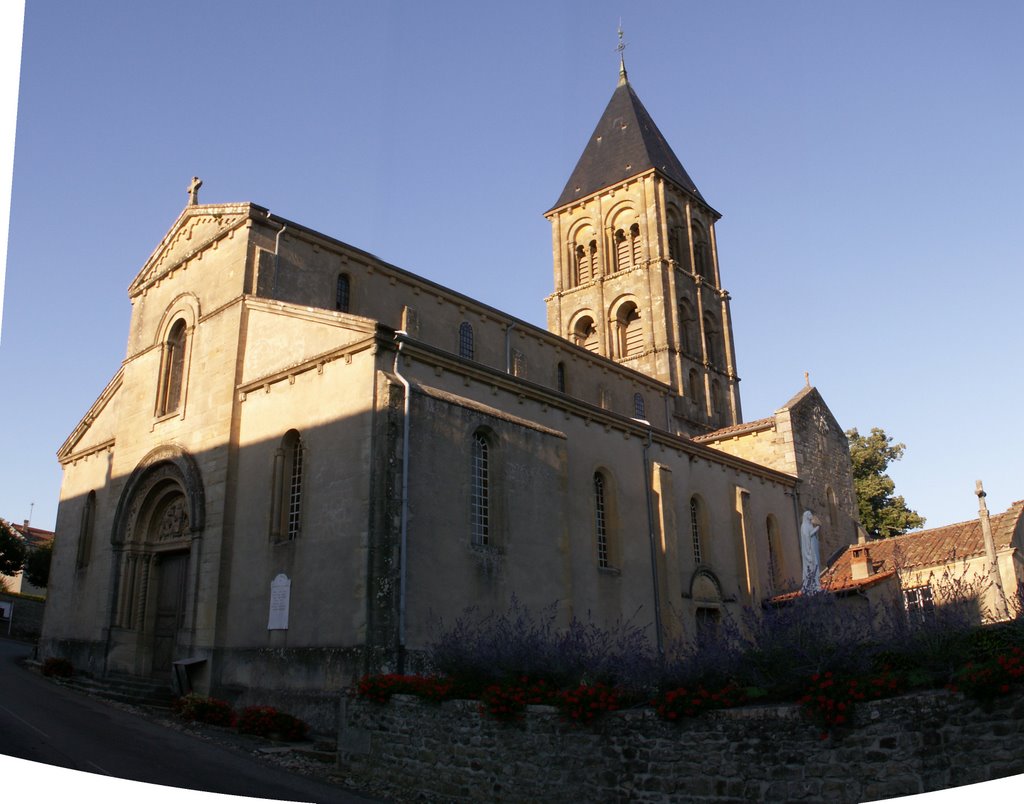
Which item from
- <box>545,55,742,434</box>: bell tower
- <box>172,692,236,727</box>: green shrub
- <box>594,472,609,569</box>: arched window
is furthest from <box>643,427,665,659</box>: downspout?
<box>545,55,742,434</box>: bell tower

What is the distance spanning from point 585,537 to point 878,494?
27.4 m

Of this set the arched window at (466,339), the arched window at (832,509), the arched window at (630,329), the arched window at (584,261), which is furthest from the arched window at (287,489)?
the arched window at (584,261)

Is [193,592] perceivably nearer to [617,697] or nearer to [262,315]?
[262,315]

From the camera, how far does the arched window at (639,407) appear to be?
32125mm

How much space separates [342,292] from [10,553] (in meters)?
27.2

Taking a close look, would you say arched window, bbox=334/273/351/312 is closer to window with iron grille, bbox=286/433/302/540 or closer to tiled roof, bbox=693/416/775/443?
window with iron grille, bbox=286/433/302/540

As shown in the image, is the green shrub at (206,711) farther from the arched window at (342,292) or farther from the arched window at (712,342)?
the arched window at (712,342)

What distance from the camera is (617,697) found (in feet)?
32.7

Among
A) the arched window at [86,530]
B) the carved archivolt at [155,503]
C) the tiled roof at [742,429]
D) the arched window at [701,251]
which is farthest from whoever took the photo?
the arched window at [701,251]

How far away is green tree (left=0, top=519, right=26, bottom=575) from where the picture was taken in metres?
39.1

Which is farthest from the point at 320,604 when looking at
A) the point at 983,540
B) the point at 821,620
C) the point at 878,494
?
the point at 878,494

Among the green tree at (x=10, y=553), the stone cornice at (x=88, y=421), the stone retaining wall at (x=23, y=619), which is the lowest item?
the stone retaining wall at (x=23, y=619)

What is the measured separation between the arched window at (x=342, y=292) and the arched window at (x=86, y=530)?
9.70 m

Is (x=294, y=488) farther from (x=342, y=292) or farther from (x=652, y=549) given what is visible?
(x=652, y=549)
